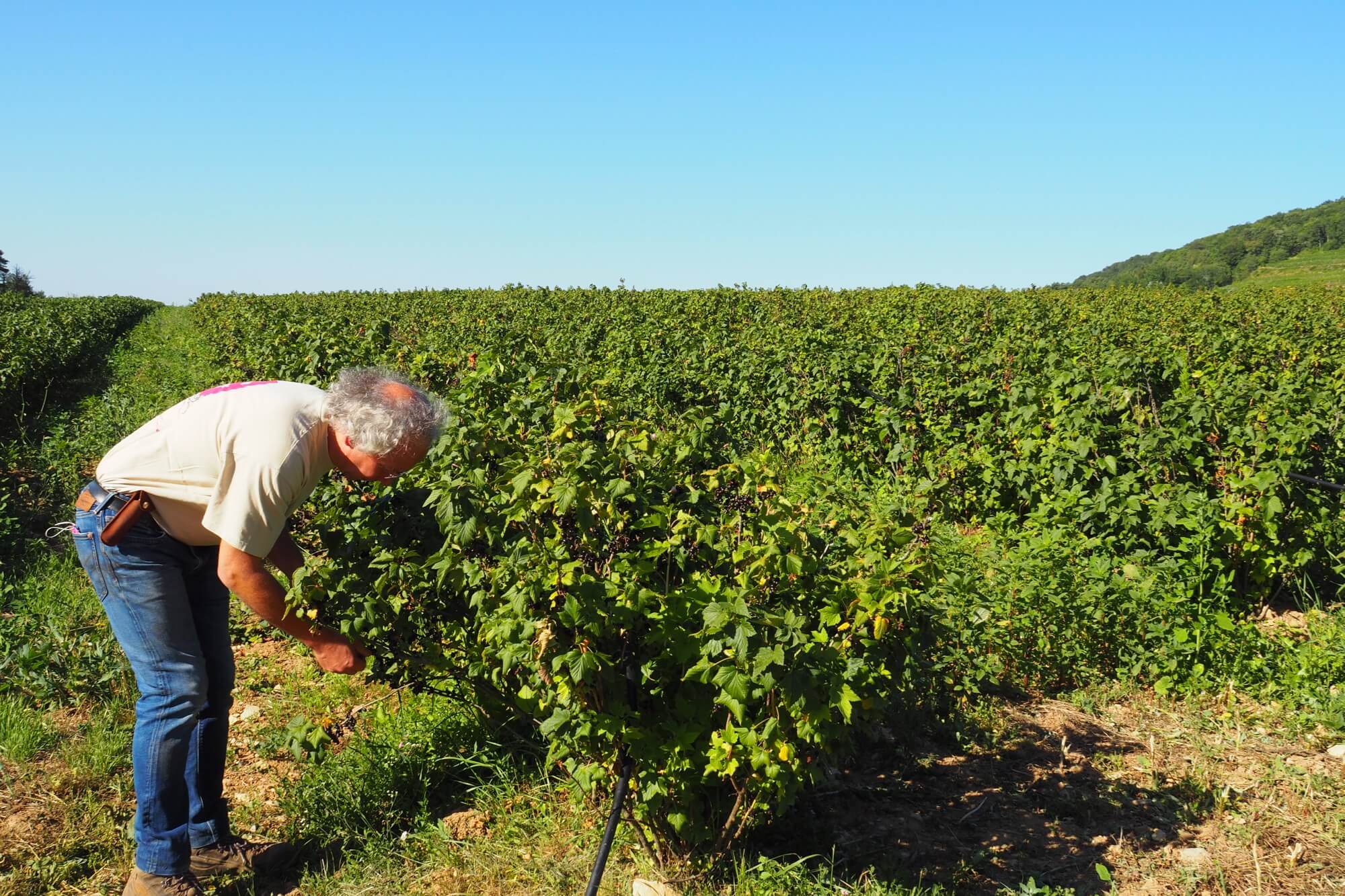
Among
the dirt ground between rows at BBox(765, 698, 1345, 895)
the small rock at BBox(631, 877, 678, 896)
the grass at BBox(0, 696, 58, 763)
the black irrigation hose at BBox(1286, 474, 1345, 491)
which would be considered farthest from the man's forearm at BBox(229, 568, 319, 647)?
the black irrigation hose at BBox(1286, 474, 1345, 491)

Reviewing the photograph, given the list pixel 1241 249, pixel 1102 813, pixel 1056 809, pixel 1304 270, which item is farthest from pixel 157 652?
pixel 1241 249

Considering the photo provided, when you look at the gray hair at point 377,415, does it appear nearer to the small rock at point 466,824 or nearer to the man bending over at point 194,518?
the man bending over at point 194,518

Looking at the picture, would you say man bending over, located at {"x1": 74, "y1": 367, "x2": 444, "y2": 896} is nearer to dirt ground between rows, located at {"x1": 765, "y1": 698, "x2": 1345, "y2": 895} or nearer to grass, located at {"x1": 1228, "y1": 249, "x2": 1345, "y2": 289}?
dirt ground between rows, located at {"x1": 765, "y1": 698, "x2": 1345, "y2": 895}

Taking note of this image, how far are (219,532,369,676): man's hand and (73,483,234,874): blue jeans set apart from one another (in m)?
0.22

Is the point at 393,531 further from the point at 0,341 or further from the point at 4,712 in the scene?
the point at 0,341

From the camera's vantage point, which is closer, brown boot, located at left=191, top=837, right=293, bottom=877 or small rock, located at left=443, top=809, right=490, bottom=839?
brown boot, located at left=191, top=837, right=293, bottom=877

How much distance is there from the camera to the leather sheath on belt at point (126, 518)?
2705 millimetres

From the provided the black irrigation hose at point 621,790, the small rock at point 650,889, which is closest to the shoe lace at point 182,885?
the black irrigation hose at point 621,790

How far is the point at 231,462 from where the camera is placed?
2.68 metres

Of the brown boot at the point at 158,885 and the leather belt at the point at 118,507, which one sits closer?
the leather belt at the point at 118,507

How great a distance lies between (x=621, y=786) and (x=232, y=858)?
1.43m

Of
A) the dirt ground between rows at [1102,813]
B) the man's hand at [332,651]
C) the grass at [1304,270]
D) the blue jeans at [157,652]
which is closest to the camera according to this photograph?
the blue jeans at [157,652]

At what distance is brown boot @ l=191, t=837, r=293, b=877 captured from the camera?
310 centimetres

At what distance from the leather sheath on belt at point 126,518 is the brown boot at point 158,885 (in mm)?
1049
